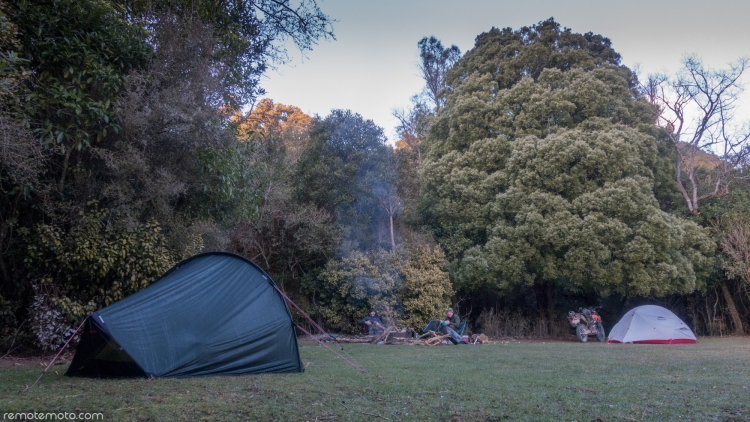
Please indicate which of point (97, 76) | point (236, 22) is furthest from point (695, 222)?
point (97, 76)

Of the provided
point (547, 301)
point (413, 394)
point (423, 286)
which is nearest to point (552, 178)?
point (547, 301)

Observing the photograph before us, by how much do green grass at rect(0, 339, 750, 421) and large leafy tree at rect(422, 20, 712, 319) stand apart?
8.61 metres

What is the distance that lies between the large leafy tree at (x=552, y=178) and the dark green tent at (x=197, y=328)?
1056cm

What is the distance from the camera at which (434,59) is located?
2833 centimetres

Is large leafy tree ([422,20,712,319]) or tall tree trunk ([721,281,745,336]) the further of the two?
tall tree trunk ([721,281,745,336])

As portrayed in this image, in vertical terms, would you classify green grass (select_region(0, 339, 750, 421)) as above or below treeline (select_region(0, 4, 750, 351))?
below

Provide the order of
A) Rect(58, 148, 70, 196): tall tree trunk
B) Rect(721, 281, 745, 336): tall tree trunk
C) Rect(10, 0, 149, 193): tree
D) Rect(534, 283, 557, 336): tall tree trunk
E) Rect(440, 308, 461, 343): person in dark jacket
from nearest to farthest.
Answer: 1. Rect(10, 0, 149, 193): tree
2. Rect(58, 148, 70, 196): tall tree trunk
3. Rect(440, 308, 461, 343): person in dark jacket
4. Rect(534, 283, 557, 336): tall tree trunk
5. Rect(721, 281, 745, 336): tall tree trunk

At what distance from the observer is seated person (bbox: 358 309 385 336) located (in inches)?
600

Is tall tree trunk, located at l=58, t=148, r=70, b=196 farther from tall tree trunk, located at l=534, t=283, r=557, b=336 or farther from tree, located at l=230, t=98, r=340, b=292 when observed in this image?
tall tree trunk, located at l=534, t=283, r=557, b=336

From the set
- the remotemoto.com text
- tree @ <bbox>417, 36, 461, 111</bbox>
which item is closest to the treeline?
the remotemoto.com text

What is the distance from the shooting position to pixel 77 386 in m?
5.52

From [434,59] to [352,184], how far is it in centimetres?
1322

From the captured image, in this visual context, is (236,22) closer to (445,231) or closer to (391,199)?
(391,199)

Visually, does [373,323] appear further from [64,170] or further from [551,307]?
[64,170]
